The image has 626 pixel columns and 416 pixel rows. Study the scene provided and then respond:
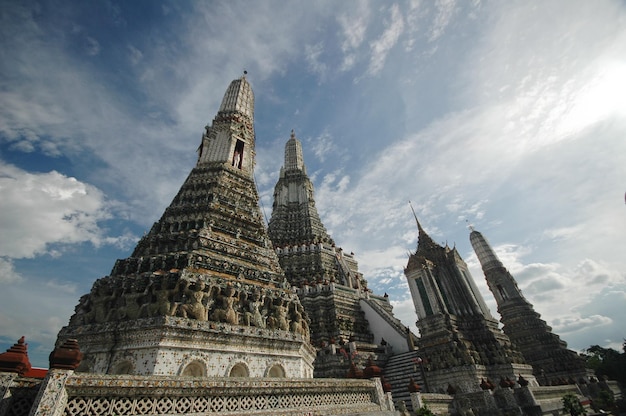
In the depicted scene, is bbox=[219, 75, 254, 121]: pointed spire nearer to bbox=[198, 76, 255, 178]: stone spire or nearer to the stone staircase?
bbox=[198, 76, 255, 178]: stone spire

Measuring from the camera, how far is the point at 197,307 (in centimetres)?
1256

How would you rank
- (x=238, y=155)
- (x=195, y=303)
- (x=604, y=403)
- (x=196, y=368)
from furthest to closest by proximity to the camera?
1. (x=238, y=155)
2. (x=604, y=403)
3. (x=195, y=303)
4. (x=196, y=368)

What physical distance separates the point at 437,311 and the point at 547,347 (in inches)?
767

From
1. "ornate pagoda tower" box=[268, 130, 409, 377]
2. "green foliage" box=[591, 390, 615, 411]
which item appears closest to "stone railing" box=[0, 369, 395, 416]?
"ornate pagoda tower" box=[268, 130, 409, 377]

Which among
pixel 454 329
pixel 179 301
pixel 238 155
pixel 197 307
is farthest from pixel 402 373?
pixel 238 155

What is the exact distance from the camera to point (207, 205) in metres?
19.2

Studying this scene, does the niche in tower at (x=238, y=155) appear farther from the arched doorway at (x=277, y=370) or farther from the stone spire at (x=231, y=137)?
the arched doorway at (x=277, y=370)

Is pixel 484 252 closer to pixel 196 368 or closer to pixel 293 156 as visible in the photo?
pixel 293 156

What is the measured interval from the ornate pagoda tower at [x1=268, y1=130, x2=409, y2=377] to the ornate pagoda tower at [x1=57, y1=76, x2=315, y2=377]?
9.82 m

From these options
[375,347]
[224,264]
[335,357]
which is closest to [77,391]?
[224,264]

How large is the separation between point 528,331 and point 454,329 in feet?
64.0

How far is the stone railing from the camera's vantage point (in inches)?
203

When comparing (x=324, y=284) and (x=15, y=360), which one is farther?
(x=324, y=284)

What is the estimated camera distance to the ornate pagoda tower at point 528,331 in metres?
31.4
